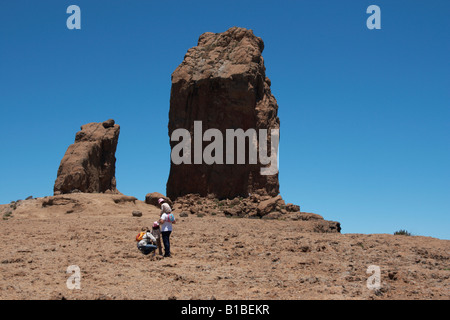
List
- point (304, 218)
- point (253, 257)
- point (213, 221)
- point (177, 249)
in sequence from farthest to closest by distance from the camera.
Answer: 1. point (304, 218)
2. point (213, 221)
3. point (177, 249)
4. point (253, 257)

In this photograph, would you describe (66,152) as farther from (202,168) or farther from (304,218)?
(304,218)

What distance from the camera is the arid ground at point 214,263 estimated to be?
30.5ft

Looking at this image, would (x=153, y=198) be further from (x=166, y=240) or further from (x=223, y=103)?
(x=166, y=240)

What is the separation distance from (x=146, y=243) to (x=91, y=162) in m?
20.1

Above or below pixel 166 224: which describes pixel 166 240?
below

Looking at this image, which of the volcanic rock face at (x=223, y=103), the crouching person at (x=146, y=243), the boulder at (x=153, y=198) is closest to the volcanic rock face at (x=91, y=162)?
the boulder at (x=153, y=198)

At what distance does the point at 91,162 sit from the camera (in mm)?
31969

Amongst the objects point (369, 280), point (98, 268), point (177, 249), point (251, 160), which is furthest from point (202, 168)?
point (369, 280)

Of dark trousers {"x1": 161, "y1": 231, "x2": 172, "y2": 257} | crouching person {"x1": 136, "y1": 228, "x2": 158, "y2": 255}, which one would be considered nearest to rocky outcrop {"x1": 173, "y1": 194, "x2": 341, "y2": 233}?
crouching person {"x1": 136, "y1": 228, "x2": 158, "y2": 255}

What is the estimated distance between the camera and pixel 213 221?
2014cm

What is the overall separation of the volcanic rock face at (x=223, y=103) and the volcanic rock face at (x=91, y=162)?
592 centimetres

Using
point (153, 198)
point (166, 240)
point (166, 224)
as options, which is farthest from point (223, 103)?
point (166, 240)

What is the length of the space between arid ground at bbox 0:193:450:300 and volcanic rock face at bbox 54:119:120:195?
10.4 metres
